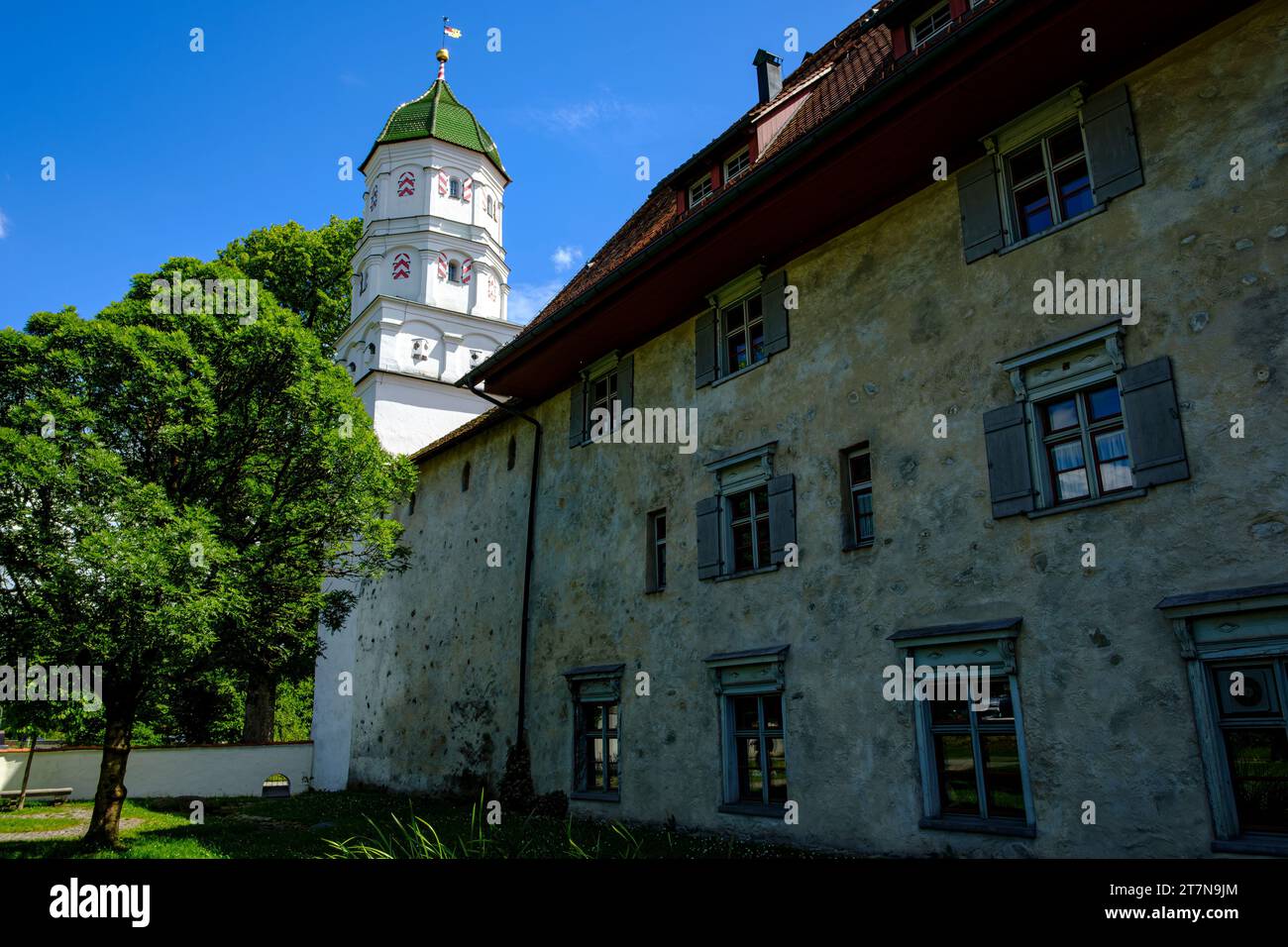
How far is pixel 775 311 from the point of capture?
508 inches

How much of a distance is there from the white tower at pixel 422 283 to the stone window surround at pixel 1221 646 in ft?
70.3

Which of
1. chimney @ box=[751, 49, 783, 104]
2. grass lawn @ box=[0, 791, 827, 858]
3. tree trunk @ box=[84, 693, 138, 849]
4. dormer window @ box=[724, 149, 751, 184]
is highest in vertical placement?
chimney @ box=[751, 49, 783, 104]

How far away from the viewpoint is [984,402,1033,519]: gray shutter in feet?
30.3

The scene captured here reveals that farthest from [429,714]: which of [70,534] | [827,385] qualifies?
[827,385]

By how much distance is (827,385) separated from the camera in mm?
11797

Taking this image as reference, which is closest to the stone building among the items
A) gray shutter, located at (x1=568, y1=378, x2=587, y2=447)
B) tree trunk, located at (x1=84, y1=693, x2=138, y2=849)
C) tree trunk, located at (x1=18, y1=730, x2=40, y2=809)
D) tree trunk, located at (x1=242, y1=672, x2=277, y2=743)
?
gray shutter, located at (x1=568, y1=378, x2=587, y2=447)

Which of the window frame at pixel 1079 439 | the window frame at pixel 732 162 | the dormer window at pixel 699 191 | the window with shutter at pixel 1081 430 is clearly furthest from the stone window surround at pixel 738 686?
the dormer window at pixel 699 191

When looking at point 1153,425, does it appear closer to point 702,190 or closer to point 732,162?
point 732,162

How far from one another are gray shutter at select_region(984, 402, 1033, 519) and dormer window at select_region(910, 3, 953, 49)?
212 inches

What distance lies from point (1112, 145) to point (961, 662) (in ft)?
18.9

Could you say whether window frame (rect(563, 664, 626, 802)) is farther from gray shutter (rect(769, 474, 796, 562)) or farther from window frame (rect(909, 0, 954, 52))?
window frame (rect(909, 0, 954, 52))

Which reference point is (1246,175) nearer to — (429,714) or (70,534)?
(70,534)

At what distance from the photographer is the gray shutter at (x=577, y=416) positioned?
16938 millimetres

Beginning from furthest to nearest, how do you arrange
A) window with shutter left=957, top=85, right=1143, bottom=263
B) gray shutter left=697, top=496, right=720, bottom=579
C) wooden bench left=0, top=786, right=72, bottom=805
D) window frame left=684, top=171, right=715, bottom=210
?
wooden bench left=0, top=786, right=72, bottom=805, window frame left=684, top=171, right=715, bottom=210, gray shutter left=697, top=496, right=720, bottom=579, window with shutter left=957, top=85, right=1143, bottom=263
